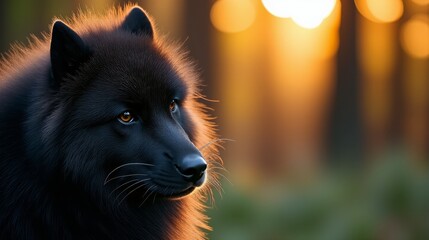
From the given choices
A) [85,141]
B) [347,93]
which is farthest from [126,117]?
[347,93]

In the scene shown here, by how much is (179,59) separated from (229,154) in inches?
405

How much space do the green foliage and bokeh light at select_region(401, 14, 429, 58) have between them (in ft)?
24.9

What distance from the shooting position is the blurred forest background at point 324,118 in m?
9.94

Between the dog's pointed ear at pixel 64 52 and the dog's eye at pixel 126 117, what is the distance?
0.42m

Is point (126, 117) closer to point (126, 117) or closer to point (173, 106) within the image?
point (126, 117)

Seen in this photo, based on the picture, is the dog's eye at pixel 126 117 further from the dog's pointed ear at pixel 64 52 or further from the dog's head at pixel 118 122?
the dog's pointed ear at pixel 64 52

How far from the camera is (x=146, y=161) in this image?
3.98 metres

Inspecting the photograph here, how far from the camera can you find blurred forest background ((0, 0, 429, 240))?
994 centimetres

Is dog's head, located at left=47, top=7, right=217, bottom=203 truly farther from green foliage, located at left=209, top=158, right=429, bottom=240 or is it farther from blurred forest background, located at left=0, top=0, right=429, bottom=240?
green foliage, located at left=209, top=158, right=429, bottom=240

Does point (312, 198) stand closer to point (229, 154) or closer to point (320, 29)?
point (229, 154)

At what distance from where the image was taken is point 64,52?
3.98m

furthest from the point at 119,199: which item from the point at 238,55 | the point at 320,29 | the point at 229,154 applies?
the point at 238,55

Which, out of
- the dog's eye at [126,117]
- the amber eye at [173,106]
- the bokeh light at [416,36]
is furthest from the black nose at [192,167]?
the bokeh light at [416,36]

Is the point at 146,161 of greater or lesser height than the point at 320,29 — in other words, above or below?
below
